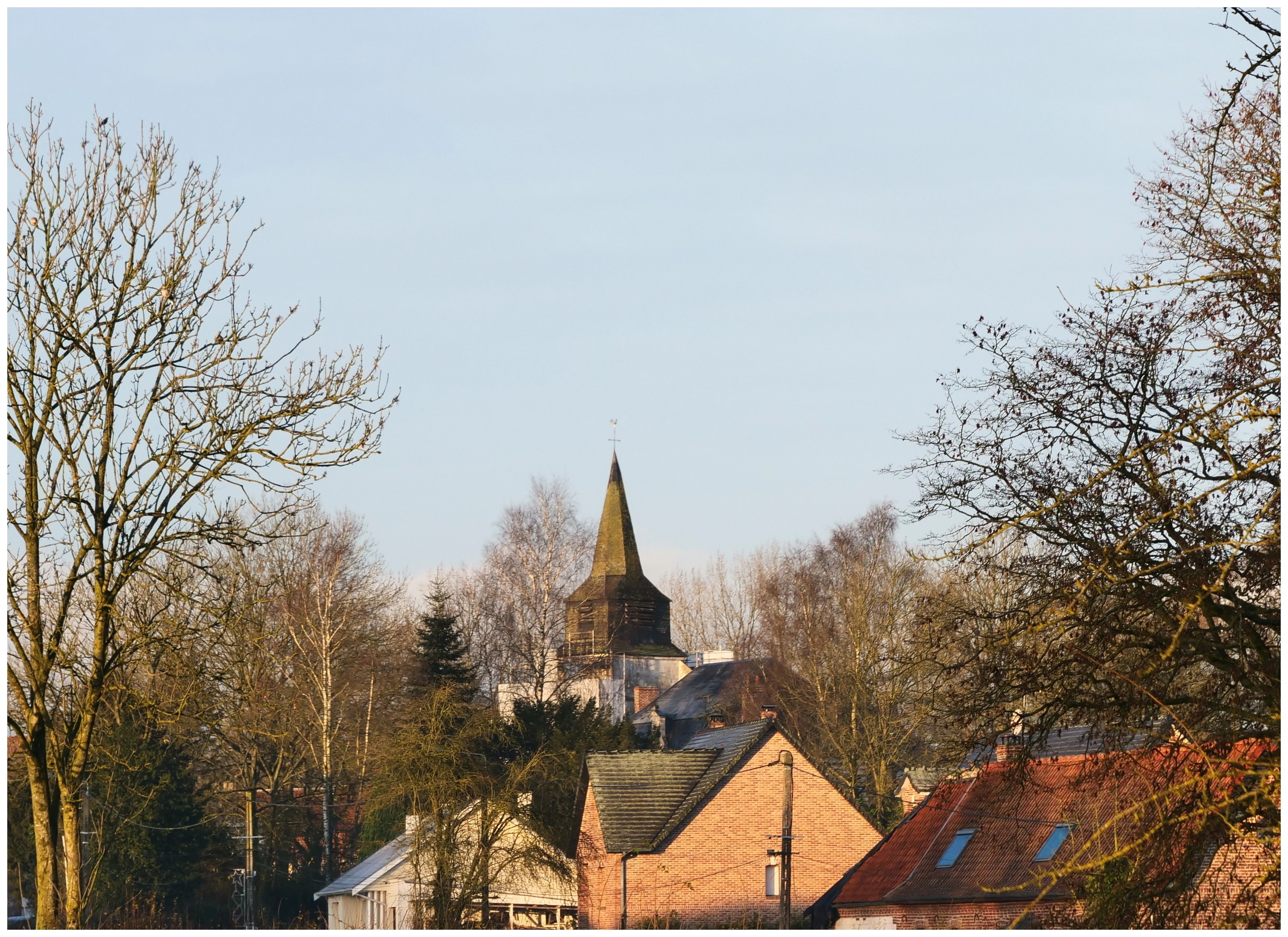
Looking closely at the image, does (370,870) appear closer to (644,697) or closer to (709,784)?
(709,784)

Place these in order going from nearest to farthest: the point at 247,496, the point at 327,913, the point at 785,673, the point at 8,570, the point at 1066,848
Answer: the point at 8,570
the point at 247,496
the point at 1066,848
the point at 327,913
the point at 785,673

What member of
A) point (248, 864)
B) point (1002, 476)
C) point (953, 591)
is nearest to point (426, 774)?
point (248, 864)

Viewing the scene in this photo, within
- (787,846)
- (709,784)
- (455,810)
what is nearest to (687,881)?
(709,784)

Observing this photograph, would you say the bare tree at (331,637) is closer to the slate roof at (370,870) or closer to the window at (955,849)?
the slate roof at (370,870)

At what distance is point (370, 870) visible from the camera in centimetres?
4178

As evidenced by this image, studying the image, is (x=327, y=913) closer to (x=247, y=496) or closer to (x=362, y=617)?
(x=362, y=617)

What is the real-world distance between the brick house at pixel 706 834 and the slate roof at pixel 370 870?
544cm

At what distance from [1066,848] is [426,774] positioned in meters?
16.1

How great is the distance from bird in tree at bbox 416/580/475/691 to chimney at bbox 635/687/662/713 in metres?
31.5

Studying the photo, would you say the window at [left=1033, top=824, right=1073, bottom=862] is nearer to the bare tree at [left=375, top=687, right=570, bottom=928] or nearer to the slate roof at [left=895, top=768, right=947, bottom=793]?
the bare tree at [left=375, top=687, right=570, bottom=928]

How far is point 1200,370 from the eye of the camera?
13141 millimetres

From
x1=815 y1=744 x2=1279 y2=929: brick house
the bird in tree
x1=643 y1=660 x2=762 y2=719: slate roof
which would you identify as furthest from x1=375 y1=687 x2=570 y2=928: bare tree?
x1=643 y1=660 x2=762 y2=719: slate roof

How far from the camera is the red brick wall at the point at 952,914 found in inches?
1123

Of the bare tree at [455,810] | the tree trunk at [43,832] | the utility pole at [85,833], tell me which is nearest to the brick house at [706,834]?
the bare tree at [455,810]
